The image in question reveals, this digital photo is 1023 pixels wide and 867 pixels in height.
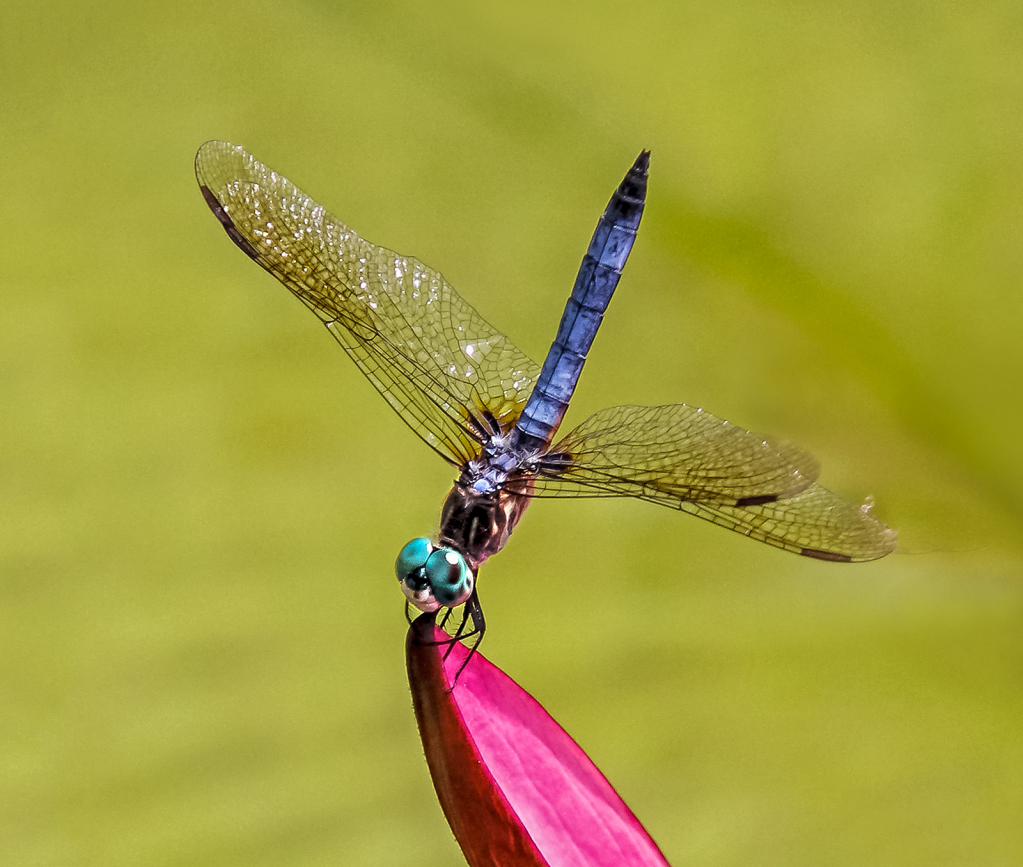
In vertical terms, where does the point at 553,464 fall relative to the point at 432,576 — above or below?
above

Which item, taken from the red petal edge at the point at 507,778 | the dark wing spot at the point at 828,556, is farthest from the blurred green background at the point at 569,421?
the red petal edge at the point at 507,778

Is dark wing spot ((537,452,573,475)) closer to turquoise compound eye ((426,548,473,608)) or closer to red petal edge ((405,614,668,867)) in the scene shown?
turquoise compound eye ((426,548,473,608))

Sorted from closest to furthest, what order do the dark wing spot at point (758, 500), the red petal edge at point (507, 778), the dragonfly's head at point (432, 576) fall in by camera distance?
1. the red petal edge at point (507, 778)
2. the dragonfly's head at point (432, 576)
3. the dark wing spot at point (758, 500)

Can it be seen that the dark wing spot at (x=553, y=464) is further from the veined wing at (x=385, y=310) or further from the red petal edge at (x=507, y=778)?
the red petal edge at (x=507, y=778)

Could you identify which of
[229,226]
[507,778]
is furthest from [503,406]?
[507,778]

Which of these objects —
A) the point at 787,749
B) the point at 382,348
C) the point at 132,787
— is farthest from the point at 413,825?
the point at 382,348

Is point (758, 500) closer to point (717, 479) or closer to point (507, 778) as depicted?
point (717, 479)

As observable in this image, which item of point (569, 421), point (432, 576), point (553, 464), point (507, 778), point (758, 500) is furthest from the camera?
point (569, 421)
